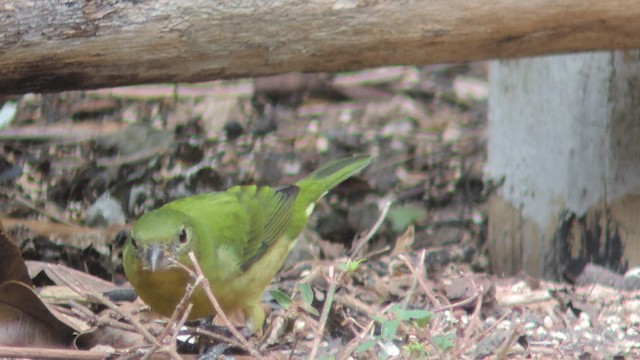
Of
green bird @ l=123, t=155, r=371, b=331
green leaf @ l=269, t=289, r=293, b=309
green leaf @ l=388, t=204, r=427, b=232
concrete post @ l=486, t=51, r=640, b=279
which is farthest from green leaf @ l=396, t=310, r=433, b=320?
green leaf @ l=388, t=204, r=427, b=232

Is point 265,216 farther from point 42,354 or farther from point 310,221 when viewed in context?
point 42,354

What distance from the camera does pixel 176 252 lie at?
332 centimetres

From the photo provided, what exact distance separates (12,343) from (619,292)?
2262 millimetres

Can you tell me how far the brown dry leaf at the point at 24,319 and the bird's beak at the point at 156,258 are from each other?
0.32 metres

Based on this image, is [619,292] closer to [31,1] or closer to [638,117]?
[638,117]

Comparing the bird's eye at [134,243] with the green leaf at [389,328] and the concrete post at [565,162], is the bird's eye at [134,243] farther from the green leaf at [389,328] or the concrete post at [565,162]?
the concrete post at [565,162]

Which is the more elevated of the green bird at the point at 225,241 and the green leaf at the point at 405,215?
the green bird at the point at 225,241

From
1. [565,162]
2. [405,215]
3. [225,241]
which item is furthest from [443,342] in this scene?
[405,215]

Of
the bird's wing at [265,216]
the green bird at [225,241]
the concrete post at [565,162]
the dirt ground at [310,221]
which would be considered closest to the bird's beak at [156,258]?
the green bird at [225,241]

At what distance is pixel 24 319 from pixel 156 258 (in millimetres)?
421

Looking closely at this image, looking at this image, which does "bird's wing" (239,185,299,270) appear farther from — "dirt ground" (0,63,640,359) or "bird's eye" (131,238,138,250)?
"bird's eye" (131,238,138,250)

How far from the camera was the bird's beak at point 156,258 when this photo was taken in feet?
10.5

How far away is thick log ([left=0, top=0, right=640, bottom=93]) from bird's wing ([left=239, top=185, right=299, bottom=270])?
67cm

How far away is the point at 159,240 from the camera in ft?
10.7
